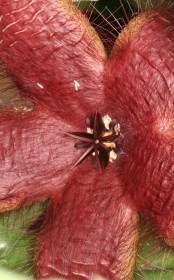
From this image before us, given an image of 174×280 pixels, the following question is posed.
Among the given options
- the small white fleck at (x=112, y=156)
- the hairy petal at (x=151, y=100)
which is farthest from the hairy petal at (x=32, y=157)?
the hairy petal at (x=151, y=100)

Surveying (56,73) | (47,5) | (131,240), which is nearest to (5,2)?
(47,5)

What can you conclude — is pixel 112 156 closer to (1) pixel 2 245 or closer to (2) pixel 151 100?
(2) pixel 151 100

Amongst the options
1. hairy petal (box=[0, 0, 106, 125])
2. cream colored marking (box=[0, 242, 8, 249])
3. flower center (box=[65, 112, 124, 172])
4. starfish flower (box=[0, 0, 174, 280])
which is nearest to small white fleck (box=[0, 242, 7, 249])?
cream colored marking (box=[0, 242, 8, 249])

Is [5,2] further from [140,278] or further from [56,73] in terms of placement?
[140,278]

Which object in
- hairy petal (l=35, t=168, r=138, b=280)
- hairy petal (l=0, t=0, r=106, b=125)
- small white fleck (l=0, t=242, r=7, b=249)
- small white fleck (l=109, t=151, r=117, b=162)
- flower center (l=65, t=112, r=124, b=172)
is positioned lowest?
small white fleck (l=0, t=242, r=7, b=249)

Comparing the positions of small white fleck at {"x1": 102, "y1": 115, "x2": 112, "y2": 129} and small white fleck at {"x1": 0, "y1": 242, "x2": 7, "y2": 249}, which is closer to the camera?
small white fleck at {"x1": 102, "y1": 115, "x2": 112, "y2": 129}

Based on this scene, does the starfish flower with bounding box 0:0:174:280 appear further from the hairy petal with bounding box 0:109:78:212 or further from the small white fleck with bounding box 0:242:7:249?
the small white fleck with bounding box 0:242:7:249
